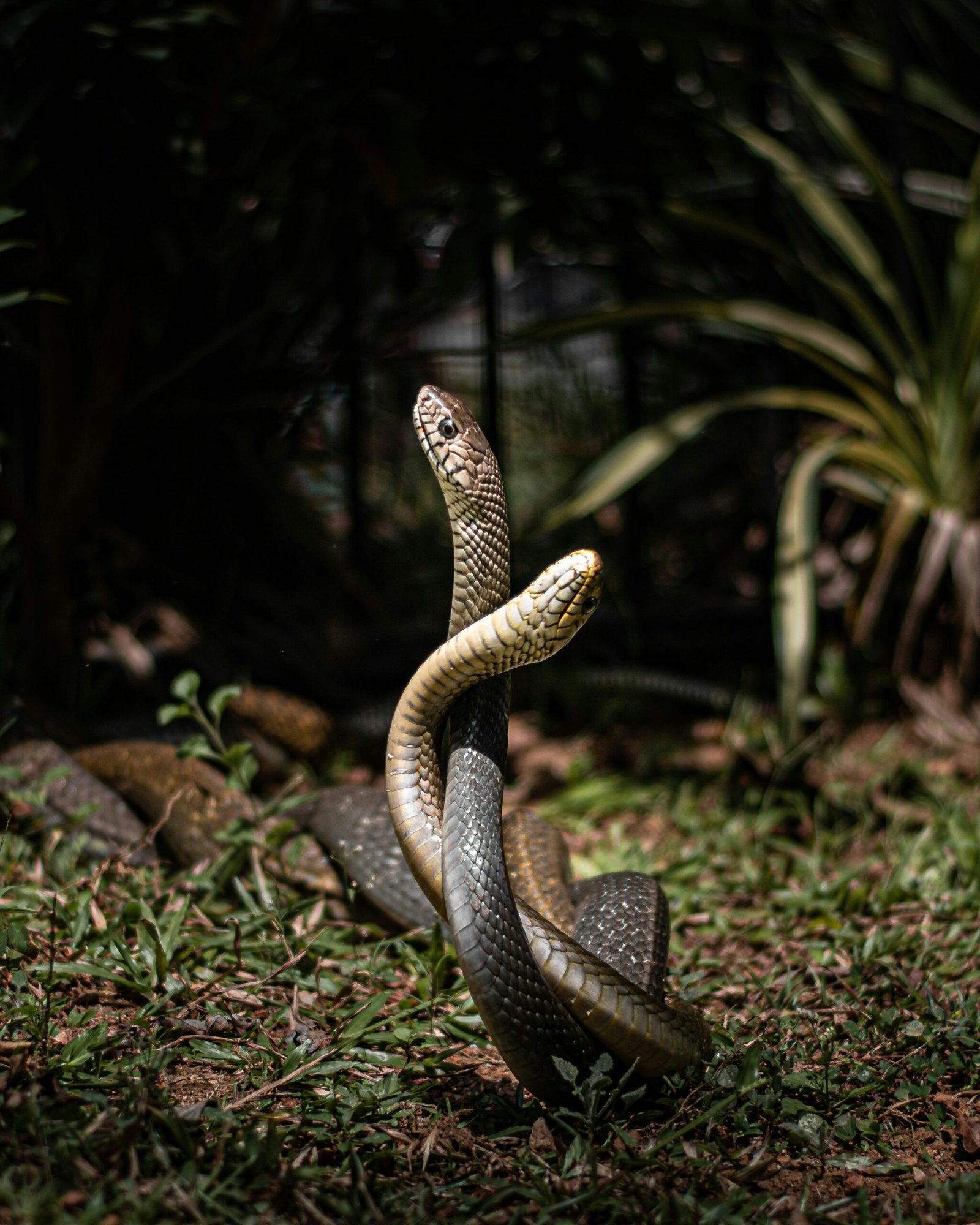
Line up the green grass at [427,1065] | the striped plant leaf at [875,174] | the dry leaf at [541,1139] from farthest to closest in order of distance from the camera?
the striped plant leaf at [875,174]
the dry leaf at [541,1139]
the green grass at [427,1065]

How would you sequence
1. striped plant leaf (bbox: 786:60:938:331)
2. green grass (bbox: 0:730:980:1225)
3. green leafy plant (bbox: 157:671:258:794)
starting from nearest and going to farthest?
green grass (bbox: 0:730:980:1225)
green leafy plant (bbox: 157:671:258:794)
striped plant leaf (bbox: 786:60:938:331)

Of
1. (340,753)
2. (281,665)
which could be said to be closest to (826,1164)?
(340,753)

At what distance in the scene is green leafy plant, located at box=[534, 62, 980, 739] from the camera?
398 cm

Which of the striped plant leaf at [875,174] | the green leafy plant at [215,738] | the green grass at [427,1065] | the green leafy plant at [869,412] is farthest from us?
the striped plant leaf at [875,174]

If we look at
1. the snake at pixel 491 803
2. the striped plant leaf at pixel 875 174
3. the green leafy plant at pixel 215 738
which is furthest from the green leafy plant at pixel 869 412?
the snake at pixel 491 803

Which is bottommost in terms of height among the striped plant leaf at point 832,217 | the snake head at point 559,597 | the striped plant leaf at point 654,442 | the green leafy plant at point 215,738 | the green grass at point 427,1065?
the green grass at point 427,1065

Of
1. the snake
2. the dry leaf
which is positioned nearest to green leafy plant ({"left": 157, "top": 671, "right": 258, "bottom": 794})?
the snake

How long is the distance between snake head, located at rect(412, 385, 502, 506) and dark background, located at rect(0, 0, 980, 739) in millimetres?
1444

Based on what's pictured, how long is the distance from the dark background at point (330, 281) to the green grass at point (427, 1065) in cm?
Result: 118

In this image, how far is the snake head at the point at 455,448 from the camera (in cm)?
174

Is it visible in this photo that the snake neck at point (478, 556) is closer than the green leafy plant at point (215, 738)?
Yes

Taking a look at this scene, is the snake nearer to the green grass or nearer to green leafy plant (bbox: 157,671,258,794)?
the green grass

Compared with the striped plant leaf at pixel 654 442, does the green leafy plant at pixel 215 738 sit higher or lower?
lower

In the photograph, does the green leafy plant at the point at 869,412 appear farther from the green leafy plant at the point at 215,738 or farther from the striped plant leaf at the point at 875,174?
the green leafy plant at the point at 215,738
